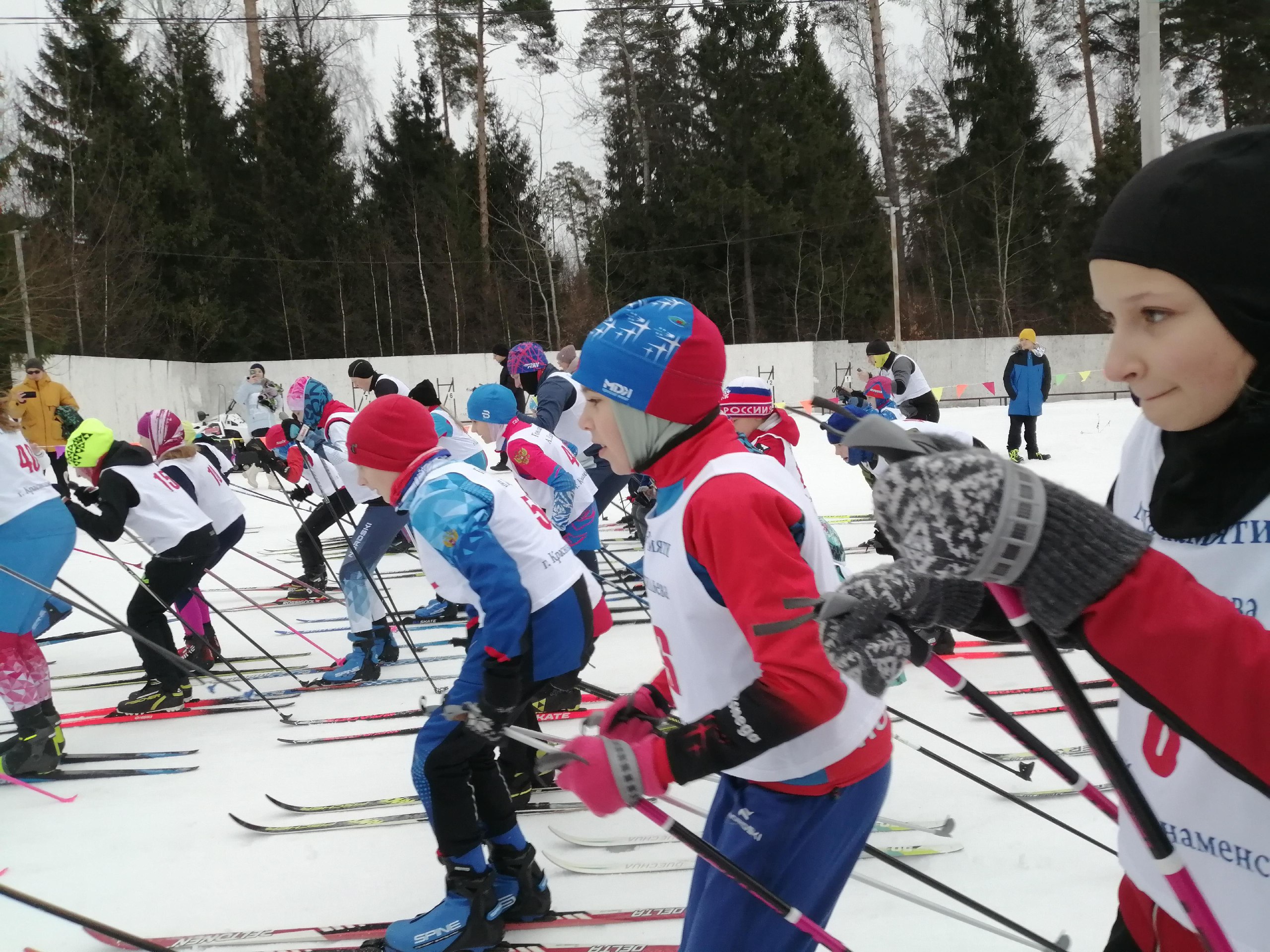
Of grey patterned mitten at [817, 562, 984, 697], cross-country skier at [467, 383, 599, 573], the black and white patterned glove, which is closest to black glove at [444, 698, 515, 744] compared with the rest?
the black and white patterned glove

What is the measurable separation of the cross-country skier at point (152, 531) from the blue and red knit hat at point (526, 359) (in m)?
3.29

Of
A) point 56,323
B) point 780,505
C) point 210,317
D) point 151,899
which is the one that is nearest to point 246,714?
point 151,899

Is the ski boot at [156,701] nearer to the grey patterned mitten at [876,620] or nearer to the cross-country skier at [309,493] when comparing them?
the cross-country skier at [309,493]

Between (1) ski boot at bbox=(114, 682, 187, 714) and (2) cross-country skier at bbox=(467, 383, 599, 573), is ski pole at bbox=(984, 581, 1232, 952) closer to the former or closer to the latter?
(2) cross-country skier at bbox=(467, 383, 599, 573)

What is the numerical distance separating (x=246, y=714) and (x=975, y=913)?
4.28 metres

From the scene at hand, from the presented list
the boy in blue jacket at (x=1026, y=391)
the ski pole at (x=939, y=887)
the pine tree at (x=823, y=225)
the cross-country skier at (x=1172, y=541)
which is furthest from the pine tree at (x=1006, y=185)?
the cross-country skier at (x=1172, y=541)

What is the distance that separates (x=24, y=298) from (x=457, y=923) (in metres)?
20.6

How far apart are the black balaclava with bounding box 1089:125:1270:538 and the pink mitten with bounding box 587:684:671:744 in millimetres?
1213

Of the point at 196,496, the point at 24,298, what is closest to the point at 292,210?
the point at 24,298

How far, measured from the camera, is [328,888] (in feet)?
11.3

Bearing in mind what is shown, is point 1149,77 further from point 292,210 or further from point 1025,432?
point 292,210

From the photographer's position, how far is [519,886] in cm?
313

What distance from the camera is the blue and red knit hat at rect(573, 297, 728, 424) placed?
6.51 ft

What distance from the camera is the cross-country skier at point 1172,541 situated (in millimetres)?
762
